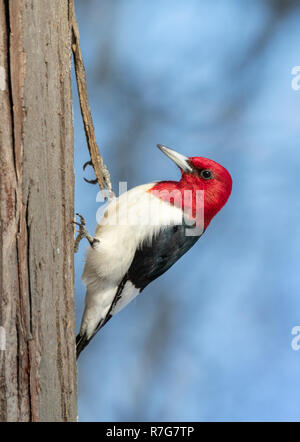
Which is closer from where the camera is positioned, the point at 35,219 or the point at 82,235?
the point at 35,219

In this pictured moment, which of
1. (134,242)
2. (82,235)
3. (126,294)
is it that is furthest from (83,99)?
(126,294)

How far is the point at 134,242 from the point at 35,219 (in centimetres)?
116

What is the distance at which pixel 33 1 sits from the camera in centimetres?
241

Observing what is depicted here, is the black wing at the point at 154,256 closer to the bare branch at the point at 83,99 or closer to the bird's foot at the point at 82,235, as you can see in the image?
the bird's foot at the point at 82,235

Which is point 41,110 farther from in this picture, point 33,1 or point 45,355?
point 45,355

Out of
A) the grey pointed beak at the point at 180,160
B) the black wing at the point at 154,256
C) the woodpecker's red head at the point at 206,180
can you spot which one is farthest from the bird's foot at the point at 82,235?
the grey pointed beak at the point at 180,160

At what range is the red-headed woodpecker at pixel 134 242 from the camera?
3.40 m

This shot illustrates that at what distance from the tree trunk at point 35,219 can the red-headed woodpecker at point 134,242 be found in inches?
32.7

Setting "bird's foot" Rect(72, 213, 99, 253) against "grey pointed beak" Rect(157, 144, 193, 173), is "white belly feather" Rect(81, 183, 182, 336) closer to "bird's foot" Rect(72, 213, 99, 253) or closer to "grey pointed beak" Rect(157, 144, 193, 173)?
"bird's foot" Rect(72, 213, 99, 253)

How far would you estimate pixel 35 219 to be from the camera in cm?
232

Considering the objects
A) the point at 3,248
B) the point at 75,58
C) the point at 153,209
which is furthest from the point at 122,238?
the point at 3,248

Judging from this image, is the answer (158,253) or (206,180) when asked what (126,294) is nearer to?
(158,253)

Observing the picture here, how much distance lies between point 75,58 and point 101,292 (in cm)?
123

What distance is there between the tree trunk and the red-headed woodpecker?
0.83m
